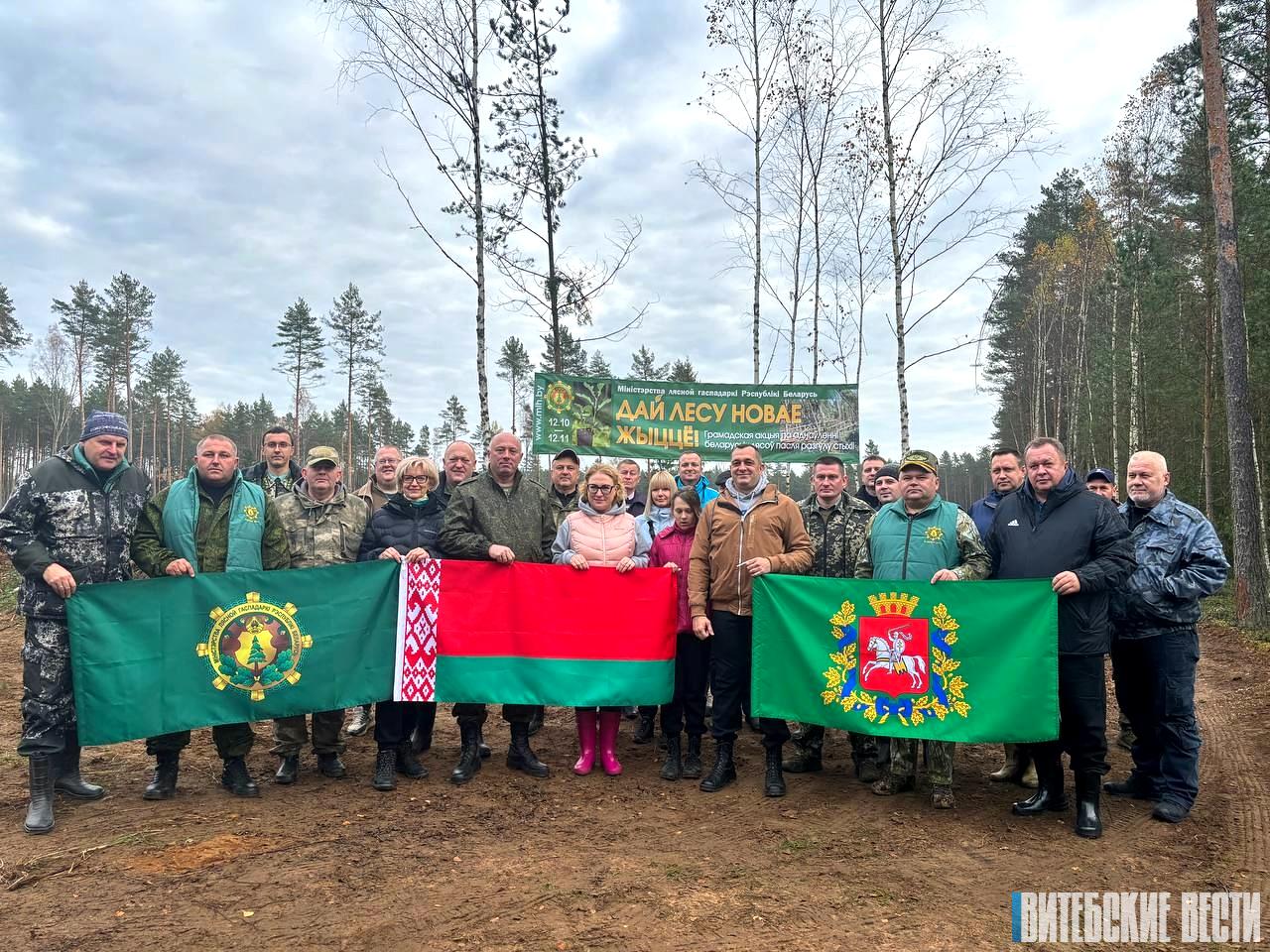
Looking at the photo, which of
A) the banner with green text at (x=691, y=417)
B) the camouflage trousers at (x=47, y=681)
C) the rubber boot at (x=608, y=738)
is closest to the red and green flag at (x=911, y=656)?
the rubber boot at (x=608, y=738)

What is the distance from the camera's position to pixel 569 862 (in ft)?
13.0

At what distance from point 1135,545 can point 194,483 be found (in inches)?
255

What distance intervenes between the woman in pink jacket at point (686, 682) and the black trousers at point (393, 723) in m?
1.95

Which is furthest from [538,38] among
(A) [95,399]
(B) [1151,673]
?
(A) [95,399]

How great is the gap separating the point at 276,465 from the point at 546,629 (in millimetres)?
3018

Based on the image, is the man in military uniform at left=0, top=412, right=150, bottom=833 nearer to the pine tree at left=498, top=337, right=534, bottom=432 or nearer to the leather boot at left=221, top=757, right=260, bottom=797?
the leather boot at left=221, top=757, right=260, bottom=797

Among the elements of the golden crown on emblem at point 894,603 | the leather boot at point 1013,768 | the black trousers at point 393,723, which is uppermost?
the golden crown on emblem at point 894,603

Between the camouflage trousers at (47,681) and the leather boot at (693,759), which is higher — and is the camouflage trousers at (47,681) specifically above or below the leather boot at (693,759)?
above

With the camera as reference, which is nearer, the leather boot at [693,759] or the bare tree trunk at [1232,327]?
the leather boot at [693,759]

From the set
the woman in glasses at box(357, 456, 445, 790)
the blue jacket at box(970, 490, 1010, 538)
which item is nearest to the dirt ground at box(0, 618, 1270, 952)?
the woman in glasses at box(357, 456, 445, 790)

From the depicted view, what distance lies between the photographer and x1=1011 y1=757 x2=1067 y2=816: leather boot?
466cm

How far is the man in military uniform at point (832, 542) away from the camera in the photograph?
5504mm

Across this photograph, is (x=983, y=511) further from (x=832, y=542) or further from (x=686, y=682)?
(x=686, y=682)

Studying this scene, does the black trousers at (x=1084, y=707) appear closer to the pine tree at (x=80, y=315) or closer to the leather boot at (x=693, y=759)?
the leather boot at (x=693, y=759)
